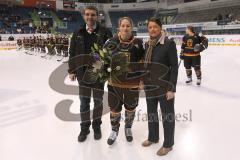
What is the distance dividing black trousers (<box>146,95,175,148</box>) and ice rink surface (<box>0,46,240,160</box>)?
0.16 meters

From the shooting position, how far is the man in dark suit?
2.91m

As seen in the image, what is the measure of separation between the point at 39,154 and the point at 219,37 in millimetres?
13979

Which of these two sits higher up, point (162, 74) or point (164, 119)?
point (162, 74)

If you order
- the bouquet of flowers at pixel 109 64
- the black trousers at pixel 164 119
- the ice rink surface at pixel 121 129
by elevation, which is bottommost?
the ice rink surface at pixel 121 129

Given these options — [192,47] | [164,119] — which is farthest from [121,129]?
[192,47]

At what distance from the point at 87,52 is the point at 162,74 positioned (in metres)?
1.03

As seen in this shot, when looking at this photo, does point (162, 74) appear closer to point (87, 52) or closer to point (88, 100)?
point (87, 52)

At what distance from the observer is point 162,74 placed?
3027mm

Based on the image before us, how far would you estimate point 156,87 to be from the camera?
307 centimetres

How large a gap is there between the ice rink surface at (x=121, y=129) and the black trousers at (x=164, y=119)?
16cm

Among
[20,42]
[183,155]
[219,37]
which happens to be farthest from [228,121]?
[20,42]

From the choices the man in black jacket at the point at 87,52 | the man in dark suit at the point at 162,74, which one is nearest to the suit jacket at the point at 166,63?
the man in dark suit at the point at 162,74

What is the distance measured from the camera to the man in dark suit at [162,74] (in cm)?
291

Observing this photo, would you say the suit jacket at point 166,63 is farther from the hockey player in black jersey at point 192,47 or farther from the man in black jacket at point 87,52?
the hockey player in black jersey at point 192,47
